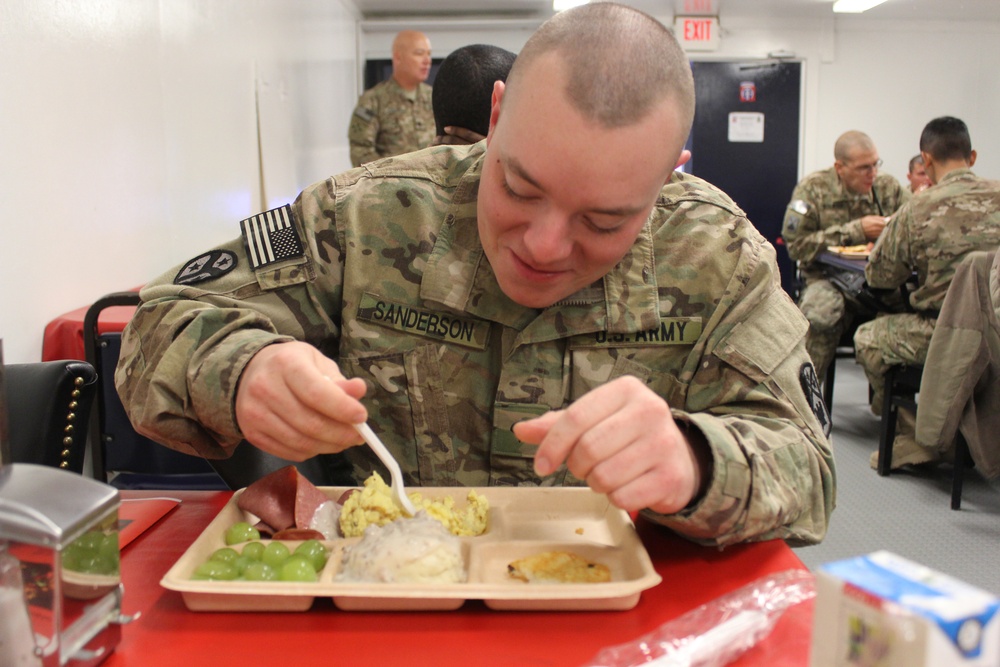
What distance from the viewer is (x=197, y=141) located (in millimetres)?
3275

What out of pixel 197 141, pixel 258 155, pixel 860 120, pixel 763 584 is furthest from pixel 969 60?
pixel 763 584

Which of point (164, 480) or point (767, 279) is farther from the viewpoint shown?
point (164, 480)

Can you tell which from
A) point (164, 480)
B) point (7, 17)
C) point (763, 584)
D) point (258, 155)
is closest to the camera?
point (763, 584)

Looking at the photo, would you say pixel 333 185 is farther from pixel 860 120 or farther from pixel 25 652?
pixel 860 120

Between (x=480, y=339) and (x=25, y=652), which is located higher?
(x=480, y=339)

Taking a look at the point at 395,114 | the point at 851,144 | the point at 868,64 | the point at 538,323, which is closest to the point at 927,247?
the point at 851,144

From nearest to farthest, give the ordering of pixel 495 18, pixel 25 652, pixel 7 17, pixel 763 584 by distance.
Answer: pixel 25 652 < pixel 763 584 < pixel 7 17 < pixel 495 18

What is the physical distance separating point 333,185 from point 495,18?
21.6 feet

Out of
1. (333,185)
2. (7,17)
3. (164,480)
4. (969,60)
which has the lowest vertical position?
(164,480)

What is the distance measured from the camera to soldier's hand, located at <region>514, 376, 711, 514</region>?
0.82 m

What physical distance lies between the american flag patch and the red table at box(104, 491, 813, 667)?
530mm

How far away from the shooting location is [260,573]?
83 centimetres

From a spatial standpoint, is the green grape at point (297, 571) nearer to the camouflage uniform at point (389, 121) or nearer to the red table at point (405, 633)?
the red table at point (405, 633)

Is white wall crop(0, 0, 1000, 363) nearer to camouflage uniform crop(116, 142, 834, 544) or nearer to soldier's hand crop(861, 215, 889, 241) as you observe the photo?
camouflage uniform crop(116, 142, 834, 544)
